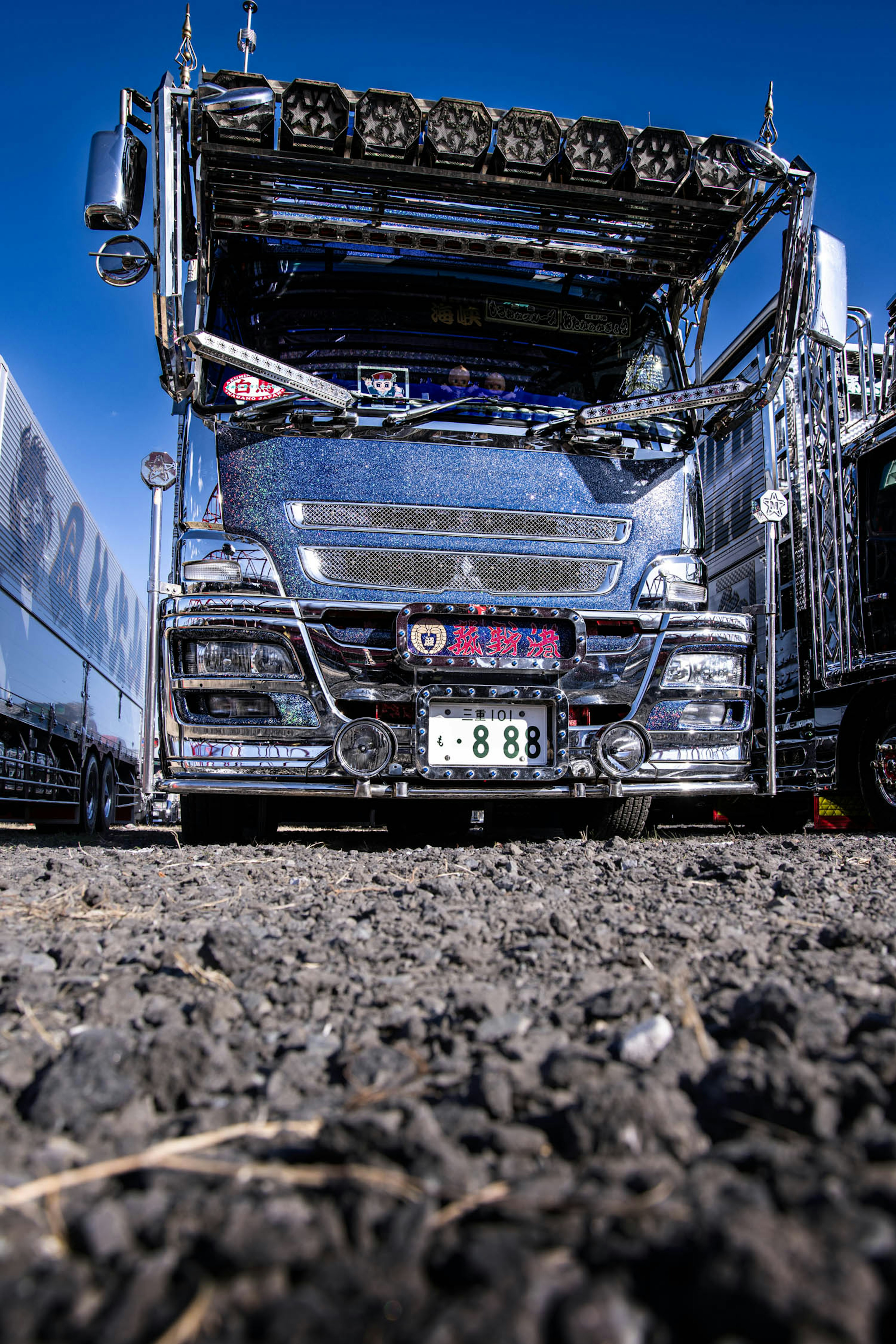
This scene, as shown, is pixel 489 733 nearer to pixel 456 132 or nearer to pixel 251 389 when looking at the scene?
pixel 251 389

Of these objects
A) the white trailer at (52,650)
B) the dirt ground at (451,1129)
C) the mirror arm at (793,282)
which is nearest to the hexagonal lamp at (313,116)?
the mirror arm at (793,282)

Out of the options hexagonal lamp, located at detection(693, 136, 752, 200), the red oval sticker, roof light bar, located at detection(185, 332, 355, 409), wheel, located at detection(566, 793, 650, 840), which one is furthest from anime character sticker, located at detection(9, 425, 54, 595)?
hexagonal lamp, located at detection(693, 136, 752, 200)

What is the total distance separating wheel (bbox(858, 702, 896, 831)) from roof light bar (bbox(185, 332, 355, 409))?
3.76m

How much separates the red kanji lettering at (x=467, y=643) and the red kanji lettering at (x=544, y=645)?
0.23 m

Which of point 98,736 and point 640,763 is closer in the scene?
point 640,763

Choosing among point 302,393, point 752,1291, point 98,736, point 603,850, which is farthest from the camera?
point 98,736

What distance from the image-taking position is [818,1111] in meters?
0.96

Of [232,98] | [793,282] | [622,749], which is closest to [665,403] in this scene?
[793,282]

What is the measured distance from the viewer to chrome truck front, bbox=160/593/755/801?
351cm

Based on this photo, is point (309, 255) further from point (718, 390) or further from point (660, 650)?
point (660, 650)

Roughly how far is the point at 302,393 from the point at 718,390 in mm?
2062

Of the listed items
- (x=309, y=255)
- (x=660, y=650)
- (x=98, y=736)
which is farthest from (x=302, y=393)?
(x=98, y=736)

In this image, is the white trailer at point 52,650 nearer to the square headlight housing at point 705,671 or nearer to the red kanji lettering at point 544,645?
the red kanji lettering at point 544,645

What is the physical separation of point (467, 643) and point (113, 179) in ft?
8.14
